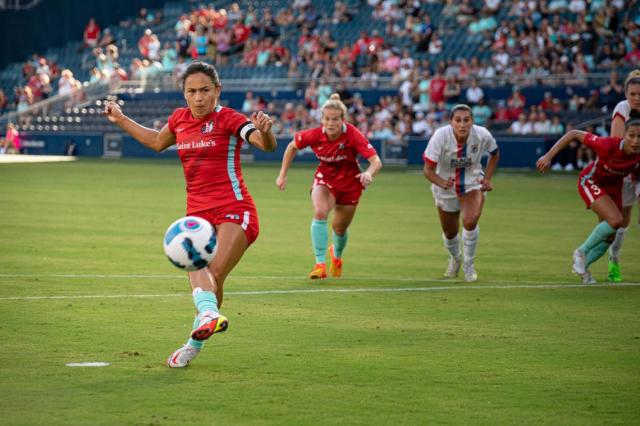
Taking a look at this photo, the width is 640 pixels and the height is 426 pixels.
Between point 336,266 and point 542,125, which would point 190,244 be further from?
point 542,125

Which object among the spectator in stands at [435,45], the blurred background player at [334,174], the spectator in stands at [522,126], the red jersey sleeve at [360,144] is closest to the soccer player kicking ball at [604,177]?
the red jersey sleeve at [360,144]

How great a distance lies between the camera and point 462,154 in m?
14.3

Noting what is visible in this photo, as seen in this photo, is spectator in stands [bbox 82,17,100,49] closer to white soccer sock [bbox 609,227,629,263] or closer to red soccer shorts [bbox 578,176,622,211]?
white soccer sock [bbox 609,227,629,263]

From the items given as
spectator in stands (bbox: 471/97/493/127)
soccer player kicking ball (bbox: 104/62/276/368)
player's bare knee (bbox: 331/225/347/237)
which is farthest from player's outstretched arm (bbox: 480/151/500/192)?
spectator in stands (bbox: 471/97/493/127)

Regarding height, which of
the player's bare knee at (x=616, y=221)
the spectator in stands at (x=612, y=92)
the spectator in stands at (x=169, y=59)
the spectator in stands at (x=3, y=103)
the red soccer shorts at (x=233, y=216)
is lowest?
the spectator in stands at (x=3, y=103)

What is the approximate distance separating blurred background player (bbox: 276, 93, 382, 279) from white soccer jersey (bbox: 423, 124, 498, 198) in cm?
76

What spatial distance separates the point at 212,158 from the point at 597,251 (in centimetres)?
633

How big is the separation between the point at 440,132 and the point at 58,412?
26.8ft

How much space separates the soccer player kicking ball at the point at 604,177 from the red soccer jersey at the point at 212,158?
5.15 metres

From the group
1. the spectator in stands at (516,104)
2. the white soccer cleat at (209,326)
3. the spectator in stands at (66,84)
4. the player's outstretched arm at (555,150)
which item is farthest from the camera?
the spectator in stands at (66,84)

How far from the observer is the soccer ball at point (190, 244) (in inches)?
315

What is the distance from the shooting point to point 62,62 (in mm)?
57375

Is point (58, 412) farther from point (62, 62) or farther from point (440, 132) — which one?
point (62, 62)

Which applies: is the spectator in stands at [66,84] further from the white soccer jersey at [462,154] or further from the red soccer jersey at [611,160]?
→ the red soccer jersey at [611,160]
